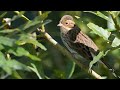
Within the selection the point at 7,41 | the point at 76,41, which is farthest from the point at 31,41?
the point at 76,41

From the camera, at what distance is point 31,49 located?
138cm

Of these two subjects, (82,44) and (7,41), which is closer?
(7,41)

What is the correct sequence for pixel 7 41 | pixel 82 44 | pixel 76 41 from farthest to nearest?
pixel 76 41 → pixel 82 44 → pixel 7 41

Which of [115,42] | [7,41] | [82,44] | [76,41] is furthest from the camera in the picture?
[76,41]

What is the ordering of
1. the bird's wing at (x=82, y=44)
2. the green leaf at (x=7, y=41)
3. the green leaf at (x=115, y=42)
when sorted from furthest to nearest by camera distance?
the bird's wing at (x=82, y=44) → the green leaf at (x=115, y=42) → the green leaf at (x=7, y=41)

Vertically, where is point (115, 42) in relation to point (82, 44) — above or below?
above

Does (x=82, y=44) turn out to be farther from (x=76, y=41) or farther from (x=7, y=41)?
(x=7, y=41)

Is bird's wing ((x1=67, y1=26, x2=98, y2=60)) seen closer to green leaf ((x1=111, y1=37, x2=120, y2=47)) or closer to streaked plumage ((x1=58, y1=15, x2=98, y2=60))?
streaked plumage ((x1=58, y1=15, x2=98, y2=60))

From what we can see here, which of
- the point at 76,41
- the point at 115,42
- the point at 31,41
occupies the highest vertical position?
the point at 31,41

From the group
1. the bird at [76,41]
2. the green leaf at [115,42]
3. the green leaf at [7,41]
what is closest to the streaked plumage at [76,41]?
the bird at [76,41]

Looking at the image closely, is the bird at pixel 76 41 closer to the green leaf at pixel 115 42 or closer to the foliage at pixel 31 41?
the foliage at pixel 31 41
